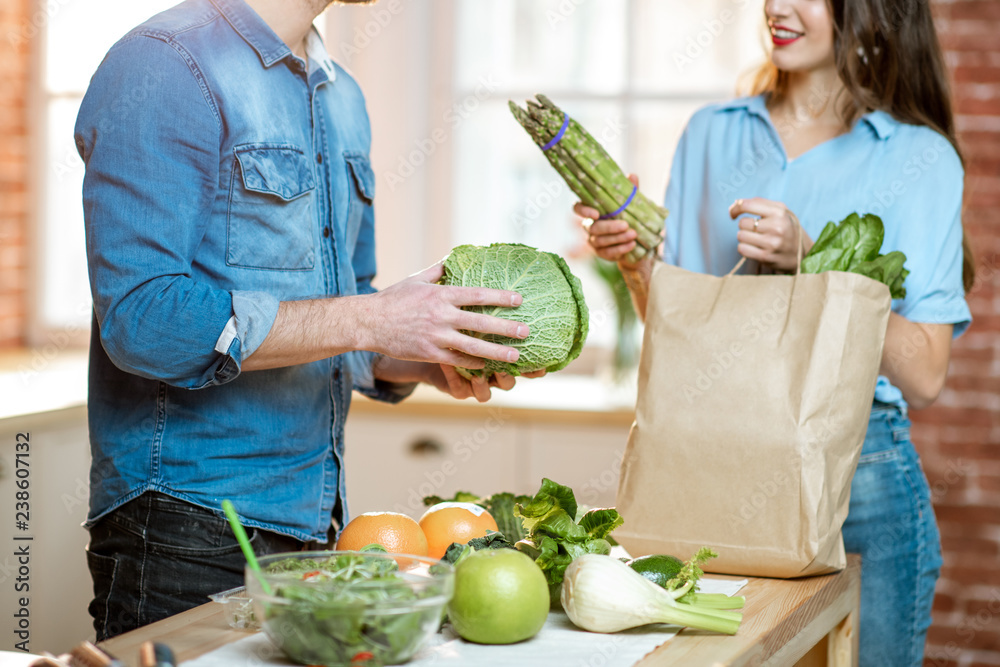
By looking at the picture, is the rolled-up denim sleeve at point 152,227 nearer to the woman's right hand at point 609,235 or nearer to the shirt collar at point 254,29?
the shirt collar at point 254,29

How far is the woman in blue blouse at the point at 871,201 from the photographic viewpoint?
154 centimetres

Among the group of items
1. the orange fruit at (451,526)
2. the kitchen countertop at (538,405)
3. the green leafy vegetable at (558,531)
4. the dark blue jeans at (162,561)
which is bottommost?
the kitchen countertop at (538,405)

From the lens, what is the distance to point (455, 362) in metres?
1.25

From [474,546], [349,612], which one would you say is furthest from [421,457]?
[349,612]

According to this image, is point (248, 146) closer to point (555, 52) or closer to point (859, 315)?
point (859, 315)

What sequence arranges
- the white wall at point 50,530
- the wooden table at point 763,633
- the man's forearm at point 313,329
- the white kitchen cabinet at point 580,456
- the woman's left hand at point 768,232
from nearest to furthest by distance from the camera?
the wooden table at point 763,633, the man's forearm at point 313,329, the woman's left hand at point 768,232, the white wall at point 50,530, the white kitchen cabinet at point 580,456

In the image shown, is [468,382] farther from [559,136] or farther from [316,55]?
[316,55]

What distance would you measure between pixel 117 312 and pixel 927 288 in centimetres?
119

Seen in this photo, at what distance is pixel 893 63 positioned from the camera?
1662 mm

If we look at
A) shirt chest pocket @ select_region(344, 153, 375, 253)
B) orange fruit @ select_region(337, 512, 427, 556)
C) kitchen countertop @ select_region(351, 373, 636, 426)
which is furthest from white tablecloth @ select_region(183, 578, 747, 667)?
kitchen countertop @ select_region(351, 373, 636, 426)

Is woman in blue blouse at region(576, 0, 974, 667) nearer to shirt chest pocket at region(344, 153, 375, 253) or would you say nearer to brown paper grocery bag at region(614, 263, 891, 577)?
brown paper grocery bag at region(614, 263, 891, 577)

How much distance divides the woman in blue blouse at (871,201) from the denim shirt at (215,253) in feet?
1.52

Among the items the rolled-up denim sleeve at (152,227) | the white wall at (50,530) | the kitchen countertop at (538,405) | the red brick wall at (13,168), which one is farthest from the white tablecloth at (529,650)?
the red brick wall at (13,168)

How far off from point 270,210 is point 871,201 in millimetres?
949
